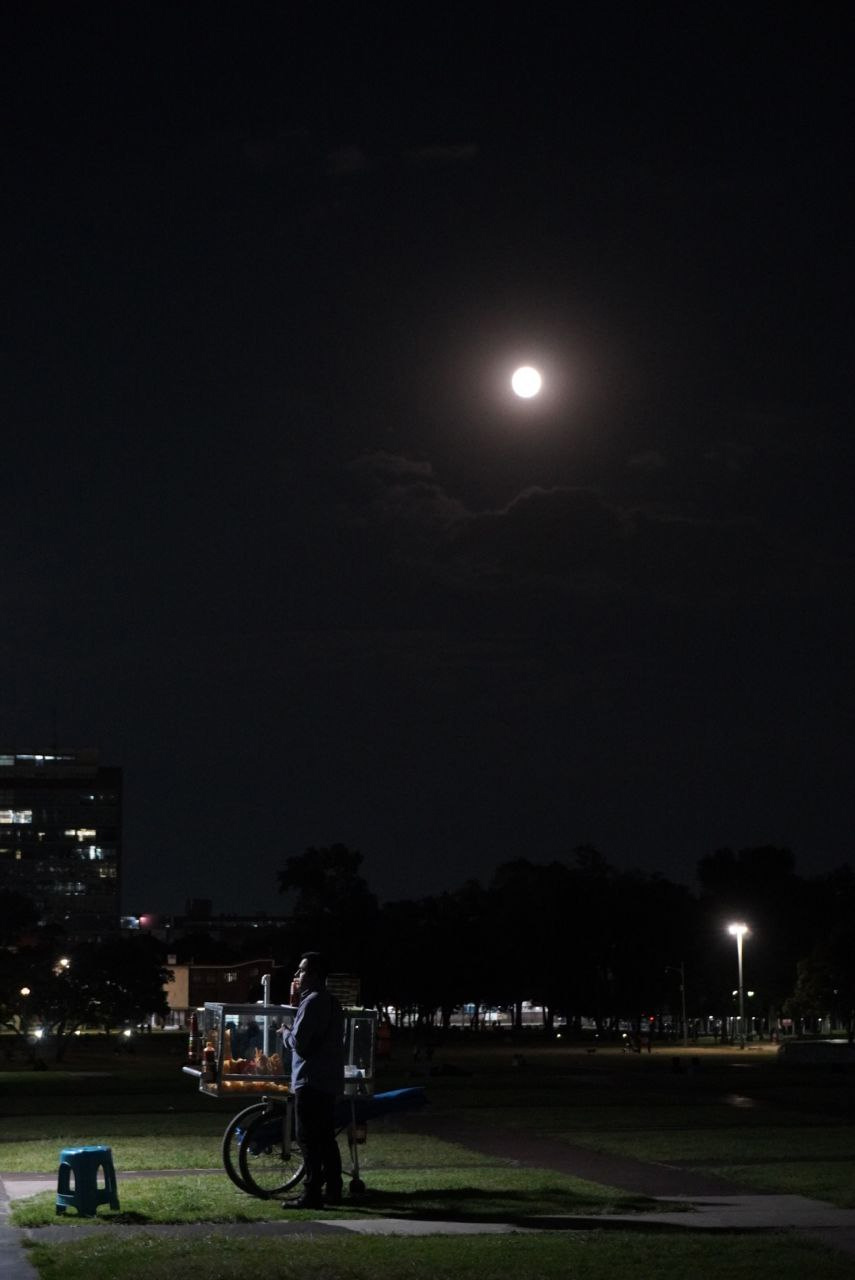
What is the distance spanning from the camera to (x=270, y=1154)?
663 inches

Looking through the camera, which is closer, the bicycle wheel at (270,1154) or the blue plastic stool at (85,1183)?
the blue plastic stool at (85,1183)

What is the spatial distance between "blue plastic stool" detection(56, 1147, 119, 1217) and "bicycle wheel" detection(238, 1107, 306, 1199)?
5.12ft

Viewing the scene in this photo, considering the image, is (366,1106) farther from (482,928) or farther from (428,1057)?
(482,928)

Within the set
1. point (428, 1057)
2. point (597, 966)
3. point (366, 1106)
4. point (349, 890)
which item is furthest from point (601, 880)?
point (366, 1106)

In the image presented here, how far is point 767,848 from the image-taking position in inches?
6718

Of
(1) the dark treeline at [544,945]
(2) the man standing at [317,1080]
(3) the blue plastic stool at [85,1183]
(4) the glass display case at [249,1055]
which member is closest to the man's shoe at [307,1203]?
(2) the man standing at [317,1080]

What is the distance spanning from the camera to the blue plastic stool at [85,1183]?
49.0ft

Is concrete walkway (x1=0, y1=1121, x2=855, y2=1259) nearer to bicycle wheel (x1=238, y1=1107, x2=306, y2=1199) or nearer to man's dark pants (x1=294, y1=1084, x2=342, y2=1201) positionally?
man's dark pants (x1=294, y1=1084, x2=342, y2=1201)

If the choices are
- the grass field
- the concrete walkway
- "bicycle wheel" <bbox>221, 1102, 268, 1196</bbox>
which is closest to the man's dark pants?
the grass field

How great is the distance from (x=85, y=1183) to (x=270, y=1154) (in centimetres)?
236

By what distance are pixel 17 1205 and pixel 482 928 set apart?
131m

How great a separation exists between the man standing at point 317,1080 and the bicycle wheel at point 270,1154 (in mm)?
531

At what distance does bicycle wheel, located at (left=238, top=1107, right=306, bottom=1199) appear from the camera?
16.4 metres

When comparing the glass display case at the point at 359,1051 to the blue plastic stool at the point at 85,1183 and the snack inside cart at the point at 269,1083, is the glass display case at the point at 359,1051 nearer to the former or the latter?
the snack inside cart at the point at 269,1083
